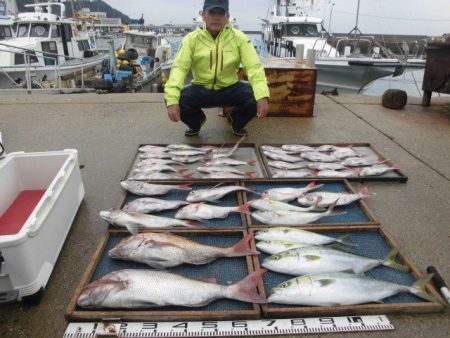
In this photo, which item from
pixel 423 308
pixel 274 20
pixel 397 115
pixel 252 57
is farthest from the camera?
pixel 274 20

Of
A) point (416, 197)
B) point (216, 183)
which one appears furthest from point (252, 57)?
point (416, 197)

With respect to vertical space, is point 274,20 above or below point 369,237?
above

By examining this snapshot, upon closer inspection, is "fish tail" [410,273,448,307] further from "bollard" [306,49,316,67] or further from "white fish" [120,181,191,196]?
"bollard" [306,49,316,67]

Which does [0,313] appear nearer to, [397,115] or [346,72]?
[397,115]

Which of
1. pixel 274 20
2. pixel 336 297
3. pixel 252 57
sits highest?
pixel 274 20

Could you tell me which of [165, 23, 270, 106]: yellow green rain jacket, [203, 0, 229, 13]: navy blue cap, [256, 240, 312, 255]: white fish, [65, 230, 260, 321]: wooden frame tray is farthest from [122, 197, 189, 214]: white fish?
[203, 0, 229, 13]: navy blue cap

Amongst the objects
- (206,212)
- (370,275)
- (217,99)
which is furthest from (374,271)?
(217,99)

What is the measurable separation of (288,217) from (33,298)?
170 cm

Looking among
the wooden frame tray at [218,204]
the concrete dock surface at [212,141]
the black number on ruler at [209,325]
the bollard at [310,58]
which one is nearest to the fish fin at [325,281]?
the concrete dock surface at [212,141]

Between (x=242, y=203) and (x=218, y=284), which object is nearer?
(x=218, y=284)

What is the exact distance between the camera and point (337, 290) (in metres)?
1.90

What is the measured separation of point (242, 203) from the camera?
112 inches

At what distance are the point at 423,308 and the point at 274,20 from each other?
67.8 ft

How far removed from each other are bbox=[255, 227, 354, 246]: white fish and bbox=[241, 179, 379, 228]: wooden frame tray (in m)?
0.12
